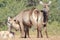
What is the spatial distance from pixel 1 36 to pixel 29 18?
204 cm

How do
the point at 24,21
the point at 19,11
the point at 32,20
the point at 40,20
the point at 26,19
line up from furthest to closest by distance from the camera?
the point at 19,11 < the point at 24,21 < the point at 26,19 < the point at 32,20 < the point at 40,20

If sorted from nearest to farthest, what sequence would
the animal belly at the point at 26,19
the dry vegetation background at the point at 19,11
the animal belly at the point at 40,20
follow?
1. the animal belly at the point at 40,20
2. the animal belly at the point at 26,19
3. the dry vegetation background at the point at 19,11

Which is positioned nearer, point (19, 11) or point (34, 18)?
point (34, 18)

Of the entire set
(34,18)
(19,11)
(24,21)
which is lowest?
(24,21)

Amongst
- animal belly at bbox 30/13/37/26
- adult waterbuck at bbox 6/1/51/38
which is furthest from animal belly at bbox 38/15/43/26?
animal belly at bbox 30/13/37/26

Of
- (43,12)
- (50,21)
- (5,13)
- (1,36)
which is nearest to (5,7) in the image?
(5,13)

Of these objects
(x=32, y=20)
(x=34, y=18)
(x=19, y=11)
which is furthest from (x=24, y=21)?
(x=19, y=11)

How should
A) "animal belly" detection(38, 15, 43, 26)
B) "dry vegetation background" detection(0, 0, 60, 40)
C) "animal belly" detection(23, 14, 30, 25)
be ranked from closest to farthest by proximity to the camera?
"animal belly" detection(38, 15, 43, 26)
"animal belly" detection(23, 14, 30, 25)
"dry vegetation background" detection(0, 0, 60, 40)

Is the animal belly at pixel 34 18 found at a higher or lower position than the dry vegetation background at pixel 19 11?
lower

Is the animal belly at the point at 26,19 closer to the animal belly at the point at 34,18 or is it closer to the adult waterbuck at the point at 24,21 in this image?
the adult waterbuck at the point at 24,21

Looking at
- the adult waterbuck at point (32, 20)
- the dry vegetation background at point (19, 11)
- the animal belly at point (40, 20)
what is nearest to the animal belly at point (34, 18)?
the adult waterbuck at point (32, 20)

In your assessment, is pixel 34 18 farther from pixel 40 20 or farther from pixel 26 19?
pixel 26 19

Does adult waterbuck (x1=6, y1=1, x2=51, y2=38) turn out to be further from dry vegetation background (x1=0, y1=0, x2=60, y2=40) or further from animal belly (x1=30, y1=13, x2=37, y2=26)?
dry vegetation background (x1=0, y1=0, x2=60, y2=40)

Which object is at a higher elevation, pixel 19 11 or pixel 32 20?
pixel 19 11
